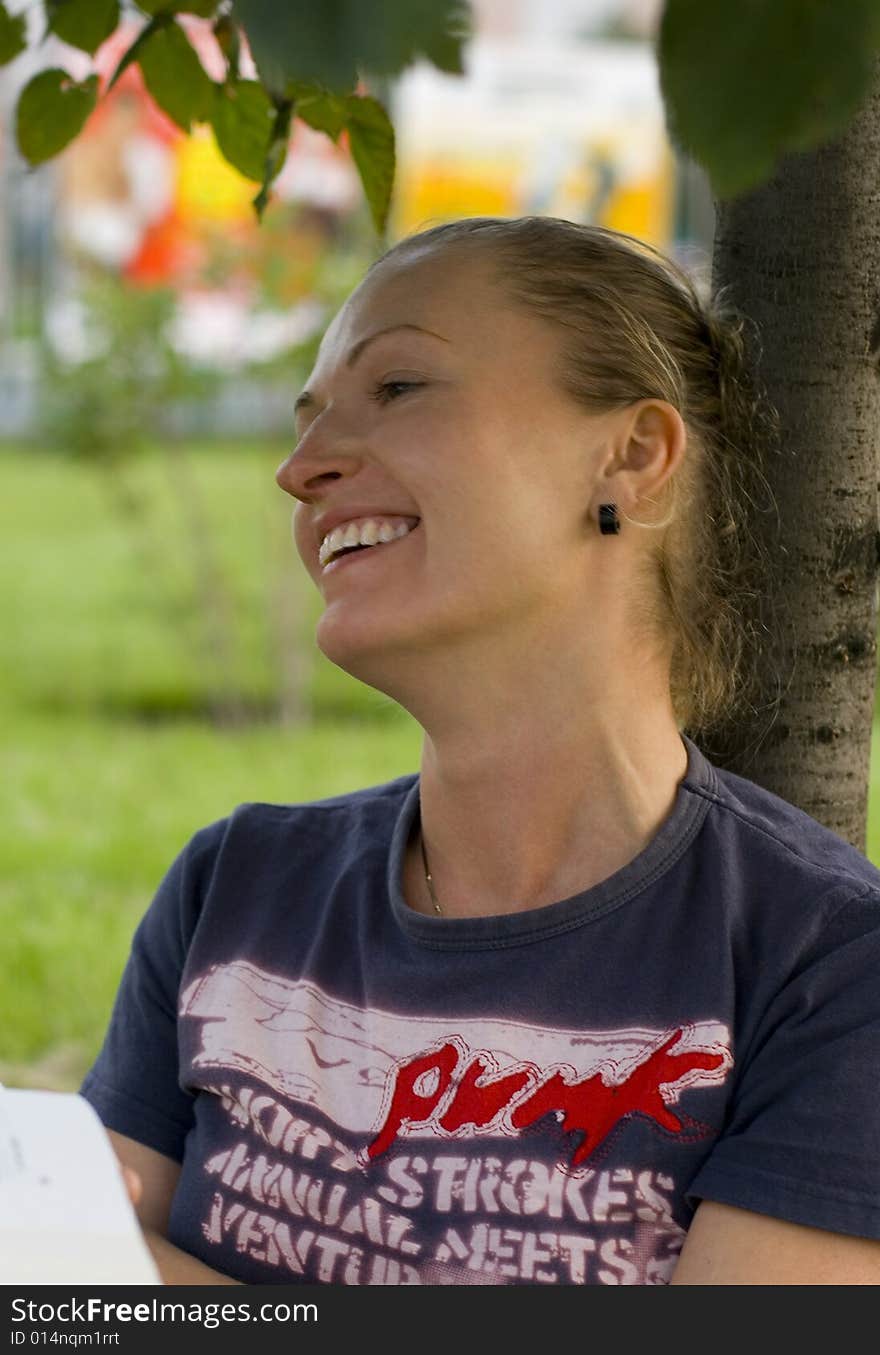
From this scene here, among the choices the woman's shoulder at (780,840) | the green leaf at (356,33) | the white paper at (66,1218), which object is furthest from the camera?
the woman's shoulder at (780,840)

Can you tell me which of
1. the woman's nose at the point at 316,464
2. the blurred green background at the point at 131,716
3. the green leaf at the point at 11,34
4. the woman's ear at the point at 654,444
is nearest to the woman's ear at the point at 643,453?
the woman's ear at the point at 654,444

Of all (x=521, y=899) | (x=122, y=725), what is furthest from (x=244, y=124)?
(x=122, y=725)

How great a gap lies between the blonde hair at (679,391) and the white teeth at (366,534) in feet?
0.68

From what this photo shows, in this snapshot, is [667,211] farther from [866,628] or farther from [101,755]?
[866,628]

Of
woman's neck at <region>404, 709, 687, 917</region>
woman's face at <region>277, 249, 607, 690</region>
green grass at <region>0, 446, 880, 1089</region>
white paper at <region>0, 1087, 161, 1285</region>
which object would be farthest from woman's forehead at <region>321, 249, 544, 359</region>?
green grass at <region>0, 446, 880, 1089</region>

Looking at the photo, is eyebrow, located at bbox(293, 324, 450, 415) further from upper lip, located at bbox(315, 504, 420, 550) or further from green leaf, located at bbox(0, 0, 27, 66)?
green leaf, located at bbox(0, 0, 27, 66)

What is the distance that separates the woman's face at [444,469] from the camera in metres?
1.48

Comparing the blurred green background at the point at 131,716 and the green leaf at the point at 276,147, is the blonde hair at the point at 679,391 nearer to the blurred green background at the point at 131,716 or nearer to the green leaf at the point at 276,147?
the green leaf at the point at 276,147

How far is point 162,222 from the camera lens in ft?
37.2

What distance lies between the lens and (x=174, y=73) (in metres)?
1.76

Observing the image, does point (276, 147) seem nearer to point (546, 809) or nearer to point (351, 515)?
point (351, 515)

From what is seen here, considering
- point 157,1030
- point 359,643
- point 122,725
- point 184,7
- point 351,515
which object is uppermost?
point 184,7

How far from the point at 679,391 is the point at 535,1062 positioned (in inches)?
26.4

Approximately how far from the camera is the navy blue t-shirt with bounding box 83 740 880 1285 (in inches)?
51.9
